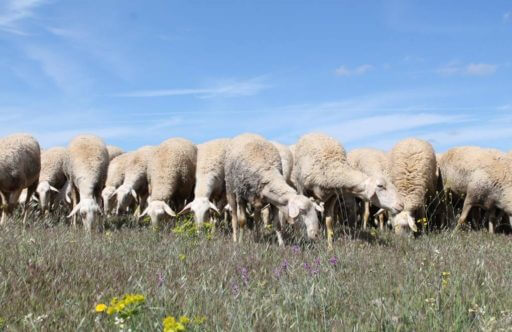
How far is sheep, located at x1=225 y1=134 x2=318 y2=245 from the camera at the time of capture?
901 cm

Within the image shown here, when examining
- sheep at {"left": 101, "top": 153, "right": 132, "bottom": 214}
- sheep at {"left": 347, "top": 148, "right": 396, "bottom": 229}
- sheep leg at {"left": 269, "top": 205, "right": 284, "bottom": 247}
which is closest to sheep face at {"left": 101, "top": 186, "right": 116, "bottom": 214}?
sheep at {"left": 101, "top": 153, "right": 132, "bottom": 214}

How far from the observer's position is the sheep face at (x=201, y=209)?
10.8 meters

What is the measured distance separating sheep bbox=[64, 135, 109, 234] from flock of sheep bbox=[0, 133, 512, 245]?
0.03m

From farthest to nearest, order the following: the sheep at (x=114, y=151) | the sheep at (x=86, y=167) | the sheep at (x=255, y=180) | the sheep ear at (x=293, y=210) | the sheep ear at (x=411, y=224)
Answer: the sheep at (x=114, y=151) → the sheep at (x=86, y=167) → the sheep ear at (x=411, y=224) → the sheep at (x=255, y=180) → the sheep ear at (x=293, y=210)

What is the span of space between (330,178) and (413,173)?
3232mm

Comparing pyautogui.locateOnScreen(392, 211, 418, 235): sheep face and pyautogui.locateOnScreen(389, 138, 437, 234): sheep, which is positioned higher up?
pyautogui.locateOnScreen(389, 138, 437, 234): sheep

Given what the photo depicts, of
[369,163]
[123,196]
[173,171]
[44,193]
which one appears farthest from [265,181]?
[44,193]

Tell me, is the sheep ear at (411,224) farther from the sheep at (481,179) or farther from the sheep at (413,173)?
the sheep at (481,179)

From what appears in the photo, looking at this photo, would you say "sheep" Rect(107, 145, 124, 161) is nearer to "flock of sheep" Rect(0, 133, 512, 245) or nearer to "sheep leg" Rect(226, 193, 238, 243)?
"flock of sheep" Rect(0, 133, 512, 245)

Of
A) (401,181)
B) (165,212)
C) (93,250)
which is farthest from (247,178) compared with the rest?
(401,181)

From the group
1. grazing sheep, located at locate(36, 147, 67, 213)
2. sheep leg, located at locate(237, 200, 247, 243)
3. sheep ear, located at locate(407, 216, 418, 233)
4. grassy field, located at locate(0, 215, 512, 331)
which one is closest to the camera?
grassy field, located at locate(0, 215, 512, 331)

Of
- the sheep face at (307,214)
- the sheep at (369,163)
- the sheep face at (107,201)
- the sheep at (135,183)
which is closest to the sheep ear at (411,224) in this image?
the sheep at (369,163)

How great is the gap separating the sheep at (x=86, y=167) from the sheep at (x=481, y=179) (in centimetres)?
854

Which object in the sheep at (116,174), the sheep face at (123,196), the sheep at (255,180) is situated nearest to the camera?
the sheep at (255,180)
